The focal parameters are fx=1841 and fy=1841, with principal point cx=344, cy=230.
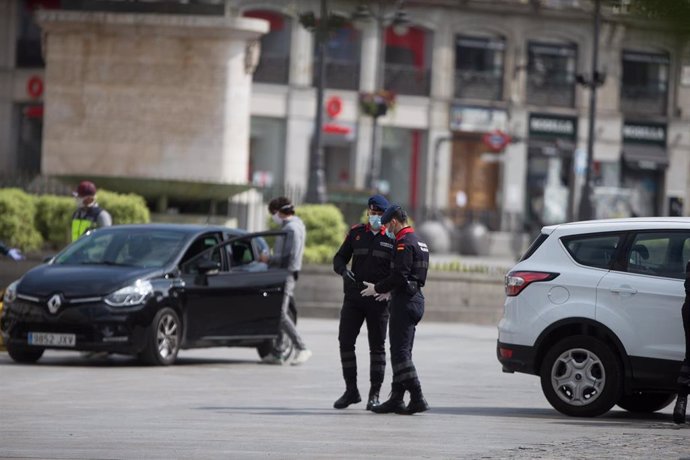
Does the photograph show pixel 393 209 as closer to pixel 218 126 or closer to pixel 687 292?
pixel 687 292

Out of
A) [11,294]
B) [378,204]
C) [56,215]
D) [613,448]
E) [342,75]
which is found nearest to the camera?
[613,448]

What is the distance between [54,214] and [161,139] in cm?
297

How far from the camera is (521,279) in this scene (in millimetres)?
14297

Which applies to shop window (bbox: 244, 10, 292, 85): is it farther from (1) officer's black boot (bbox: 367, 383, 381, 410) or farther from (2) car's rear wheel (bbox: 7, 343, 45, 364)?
(1) officer's black boot (bbox: 367, 383, 381, 410)

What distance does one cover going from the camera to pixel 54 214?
27.2 meters

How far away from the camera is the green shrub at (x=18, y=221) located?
88.2 feet

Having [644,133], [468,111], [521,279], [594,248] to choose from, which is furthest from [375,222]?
[644,133]

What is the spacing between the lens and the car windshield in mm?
18750

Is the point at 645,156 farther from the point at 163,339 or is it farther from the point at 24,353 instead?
the point at 24,353

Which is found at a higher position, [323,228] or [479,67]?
[479,67]

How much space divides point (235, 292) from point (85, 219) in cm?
225

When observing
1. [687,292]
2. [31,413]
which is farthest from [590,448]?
[31,413]

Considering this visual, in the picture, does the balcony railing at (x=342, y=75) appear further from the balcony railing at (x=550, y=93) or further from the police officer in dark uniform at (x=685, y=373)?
the police officer in dark uniform at (x=685, y=373)

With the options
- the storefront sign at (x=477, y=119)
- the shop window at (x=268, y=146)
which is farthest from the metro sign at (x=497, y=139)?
the shop window at (x=268, y=146)
